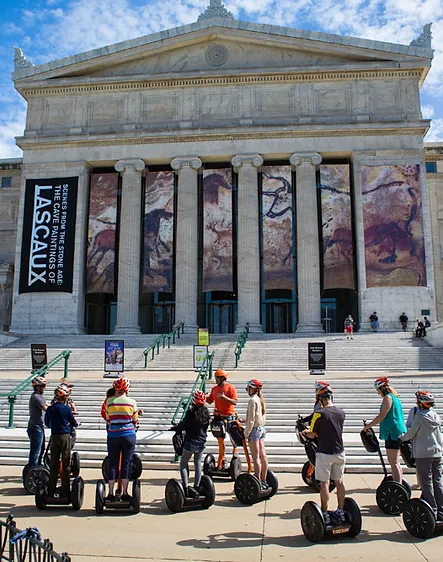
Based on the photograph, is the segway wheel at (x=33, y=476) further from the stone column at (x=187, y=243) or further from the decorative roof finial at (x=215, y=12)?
the decorative roof finial at (x=215, y=12)

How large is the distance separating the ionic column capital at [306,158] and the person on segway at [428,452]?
102ft

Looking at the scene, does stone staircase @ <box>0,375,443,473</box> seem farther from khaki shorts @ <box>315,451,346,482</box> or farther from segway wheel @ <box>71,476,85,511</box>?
khaki shorts @ <box>315,451,346,482</box>

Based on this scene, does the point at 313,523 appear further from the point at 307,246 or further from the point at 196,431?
the point at 307,246

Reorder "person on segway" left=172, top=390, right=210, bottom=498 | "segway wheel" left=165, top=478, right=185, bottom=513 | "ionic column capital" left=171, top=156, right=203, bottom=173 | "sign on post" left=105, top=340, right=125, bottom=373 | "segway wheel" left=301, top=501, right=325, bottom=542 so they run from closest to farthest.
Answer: "segway wheel" left=301, top=501, right=325, bottom=542, "segway wheel" left=165, top=478, right=185, bottom=513, "person on segway" left=172, top=390, right=210, bottom=498, "sign on post" left=105, top=340, right=125, bottom=373, "ionic column capital" left=171, top=156, right=203, bottom=173

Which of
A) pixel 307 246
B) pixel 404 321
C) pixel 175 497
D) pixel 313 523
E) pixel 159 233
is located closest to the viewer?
pixel 313 523

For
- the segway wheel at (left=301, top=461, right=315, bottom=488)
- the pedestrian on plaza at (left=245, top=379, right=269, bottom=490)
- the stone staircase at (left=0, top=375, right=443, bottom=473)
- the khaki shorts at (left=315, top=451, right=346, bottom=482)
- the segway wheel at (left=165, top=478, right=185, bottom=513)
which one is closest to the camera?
the khaki shorts at (left=315, top=451, right=346, bottom=482)

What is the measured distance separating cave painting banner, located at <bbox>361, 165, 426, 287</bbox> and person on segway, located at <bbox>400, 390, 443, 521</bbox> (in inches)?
1126

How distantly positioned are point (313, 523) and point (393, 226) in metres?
30.8

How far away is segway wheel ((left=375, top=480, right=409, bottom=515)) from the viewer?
26.0 feet

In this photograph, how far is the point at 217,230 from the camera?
36.7 metres

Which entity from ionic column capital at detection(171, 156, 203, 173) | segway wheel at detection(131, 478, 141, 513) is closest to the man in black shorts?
segway wheel at detection(131, 478, 141, 513)

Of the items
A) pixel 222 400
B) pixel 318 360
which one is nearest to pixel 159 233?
pixel 318 360

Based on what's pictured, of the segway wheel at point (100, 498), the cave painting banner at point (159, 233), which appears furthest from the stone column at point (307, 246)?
the segway wheel at point (100, 498)

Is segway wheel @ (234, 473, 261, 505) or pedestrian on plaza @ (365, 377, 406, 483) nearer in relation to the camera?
pedestrian on plaza @ (365, 377, 406, 483)
